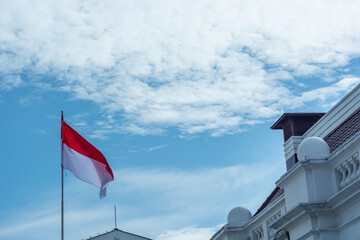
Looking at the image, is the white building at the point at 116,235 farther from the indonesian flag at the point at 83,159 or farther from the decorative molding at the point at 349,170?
the decorative molding at the point at 349,170

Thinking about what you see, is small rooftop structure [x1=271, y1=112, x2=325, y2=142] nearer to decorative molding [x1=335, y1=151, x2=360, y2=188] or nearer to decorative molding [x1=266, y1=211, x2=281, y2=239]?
decorative molding [x1=266, y1=211, x2=281, y2=239]

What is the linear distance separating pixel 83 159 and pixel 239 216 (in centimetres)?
493

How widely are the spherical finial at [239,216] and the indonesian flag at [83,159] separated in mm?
3778

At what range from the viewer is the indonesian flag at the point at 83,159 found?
17734mm

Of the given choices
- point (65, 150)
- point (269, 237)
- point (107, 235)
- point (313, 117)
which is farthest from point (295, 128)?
point (107, 235)

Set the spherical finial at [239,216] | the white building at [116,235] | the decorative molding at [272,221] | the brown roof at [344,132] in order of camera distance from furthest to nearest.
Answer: the white building at [116,235] → the spherical finial at [239,216] → the decorative molding at [272,221] → the brown roof at [344,132]

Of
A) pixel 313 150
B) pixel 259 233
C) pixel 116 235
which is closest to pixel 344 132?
pixel 313 150

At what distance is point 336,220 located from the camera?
12414 mm

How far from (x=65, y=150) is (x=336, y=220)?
8.57 metres

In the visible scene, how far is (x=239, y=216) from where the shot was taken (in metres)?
17.6

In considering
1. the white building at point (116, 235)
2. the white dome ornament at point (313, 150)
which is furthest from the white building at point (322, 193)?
the white building at point (116, 235)

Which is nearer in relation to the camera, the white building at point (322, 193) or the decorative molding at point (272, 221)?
the white building at point (322, 193)

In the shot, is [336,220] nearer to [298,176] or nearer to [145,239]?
[298,176]

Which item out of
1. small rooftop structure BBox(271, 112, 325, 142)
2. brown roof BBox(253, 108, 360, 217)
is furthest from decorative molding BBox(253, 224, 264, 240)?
small rooftop structure BBox(271, 112, 325, 142)
